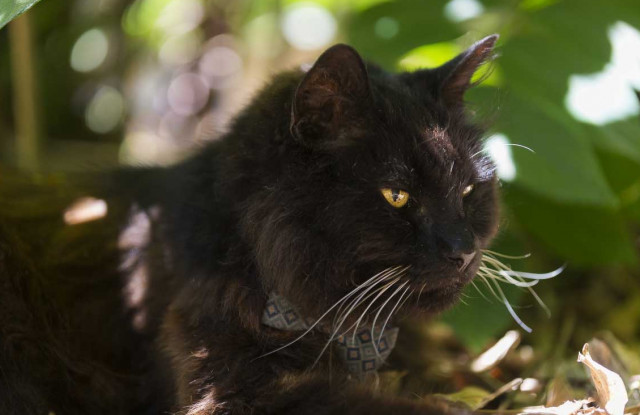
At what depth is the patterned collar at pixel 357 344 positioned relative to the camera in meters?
1.18

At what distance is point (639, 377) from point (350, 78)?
85 cm

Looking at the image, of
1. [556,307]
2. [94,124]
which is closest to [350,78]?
[556,307]

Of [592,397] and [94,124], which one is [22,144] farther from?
[592,397]

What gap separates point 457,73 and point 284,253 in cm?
48

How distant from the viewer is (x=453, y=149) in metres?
1.18

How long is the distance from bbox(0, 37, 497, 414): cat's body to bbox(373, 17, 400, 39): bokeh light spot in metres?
0.52

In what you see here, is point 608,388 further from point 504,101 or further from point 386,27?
point 386,27

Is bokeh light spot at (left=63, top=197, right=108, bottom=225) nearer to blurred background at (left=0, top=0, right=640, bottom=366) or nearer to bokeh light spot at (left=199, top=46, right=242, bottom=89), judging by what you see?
blurred background at (left=0, top=0, right=640, bottom=366)

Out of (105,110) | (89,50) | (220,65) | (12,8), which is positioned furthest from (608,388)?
(220,65)

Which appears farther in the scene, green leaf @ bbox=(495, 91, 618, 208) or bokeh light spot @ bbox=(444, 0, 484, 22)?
bokeh light spot @ bbox=(444, 0, 484, 22)

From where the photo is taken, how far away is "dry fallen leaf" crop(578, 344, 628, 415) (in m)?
1.12

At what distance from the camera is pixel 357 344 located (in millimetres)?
1272

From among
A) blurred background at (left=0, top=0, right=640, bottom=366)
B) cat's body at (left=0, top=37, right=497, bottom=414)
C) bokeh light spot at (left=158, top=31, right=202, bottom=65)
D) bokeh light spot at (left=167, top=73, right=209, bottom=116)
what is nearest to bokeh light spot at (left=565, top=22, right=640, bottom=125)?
blurred background at (left=0, top=0, right=640, bottom=366)

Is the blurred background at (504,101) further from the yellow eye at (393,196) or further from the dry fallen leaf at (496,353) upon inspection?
the yellow eye at (393,196)
